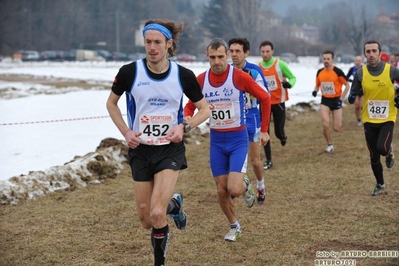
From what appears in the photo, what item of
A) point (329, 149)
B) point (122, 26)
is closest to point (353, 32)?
point (122, 26)

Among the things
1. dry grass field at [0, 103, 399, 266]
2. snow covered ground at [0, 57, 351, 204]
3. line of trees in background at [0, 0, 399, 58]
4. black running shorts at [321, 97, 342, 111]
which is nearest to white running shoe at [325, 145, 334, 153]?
black running shorts at [321, 97, 342, 111]

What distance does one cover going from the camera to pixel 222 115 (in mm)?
6566

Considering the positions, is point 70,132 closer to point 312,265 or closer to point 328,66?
point 328,66

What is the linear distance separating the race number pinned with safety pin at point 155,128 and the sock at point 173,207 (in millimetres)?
767

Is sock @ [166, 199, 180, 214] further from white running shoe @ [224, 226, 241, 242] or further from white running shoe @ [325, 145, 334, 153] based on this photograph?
white running shoe @ [325, 145, 334, 153]

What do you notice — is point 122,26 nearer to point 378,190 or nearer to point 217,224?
point 378,190

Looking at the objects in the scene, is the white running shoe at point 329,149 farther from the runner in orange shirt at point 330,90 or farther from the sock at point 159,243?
the sock at point 159,243

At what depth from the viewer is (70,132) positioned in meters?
13.9

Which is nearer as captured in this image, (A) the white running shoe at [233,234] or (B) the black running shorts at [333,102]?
(A) the white running shoe at [233,234]

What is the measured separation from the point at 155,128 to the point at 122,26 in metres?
98.9

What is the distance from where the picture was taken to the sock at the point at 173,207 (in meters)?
5.66

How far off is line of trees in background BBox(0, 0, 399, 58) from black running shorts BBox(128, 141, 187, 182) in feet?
224

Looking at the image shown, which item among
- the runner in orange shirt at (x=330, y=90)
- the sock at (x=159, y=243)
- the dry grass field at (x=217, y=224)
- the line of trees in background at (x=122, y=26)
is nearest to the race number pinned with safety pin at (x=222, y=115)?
the dry grass field at (x=217, y=224)

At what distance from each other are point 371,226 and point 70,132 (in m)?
8.80
